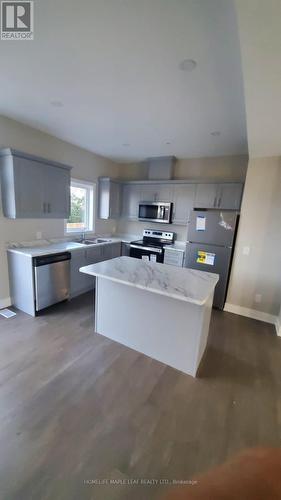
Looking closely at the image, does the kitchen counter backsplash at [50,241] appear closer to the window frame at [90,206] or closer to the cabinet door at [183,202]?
the window frame at [90,206]

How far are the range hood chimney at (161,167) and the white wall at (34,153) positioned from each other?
1293 mm

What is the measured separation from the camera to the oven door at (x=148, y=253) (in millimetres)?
4211

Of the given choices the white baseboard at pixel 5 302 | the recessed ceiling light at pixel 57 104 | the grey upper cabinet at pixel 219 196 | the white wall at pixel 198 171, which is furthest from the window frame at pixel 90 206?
the grey upper cabinet at pixel 219 196

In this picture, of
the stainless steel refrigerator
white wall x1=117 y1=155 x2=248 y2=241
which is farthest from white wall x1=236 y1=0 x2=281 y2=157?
white wall x1=117 y1=155 x2=248 y2=241

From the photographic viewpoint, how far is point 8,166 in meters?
2.77

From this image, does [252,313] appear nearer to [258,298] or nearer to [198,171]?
[258,298]

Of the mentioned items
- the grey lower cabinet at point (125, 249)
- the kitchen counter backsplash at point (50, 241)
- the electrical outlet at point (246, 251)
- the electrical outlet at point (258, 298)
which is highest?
the electrical outlet at point (246, 251)

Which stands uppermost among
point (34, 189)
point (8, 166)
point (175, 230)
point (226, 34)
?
point (226, 34)

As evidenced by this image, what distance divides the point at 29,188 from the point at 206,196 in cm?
302

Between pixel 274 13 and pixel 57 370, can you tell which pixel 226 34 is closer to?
pixel 274 13

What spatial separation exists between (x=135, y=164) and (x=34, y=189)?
2758mm

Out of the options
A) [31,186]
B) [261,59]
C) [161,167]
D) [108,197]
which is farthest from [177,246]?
[261,59]

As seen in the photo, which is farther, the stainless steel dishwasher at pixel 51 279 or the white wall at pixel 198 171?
the white wall at pixel 198 171

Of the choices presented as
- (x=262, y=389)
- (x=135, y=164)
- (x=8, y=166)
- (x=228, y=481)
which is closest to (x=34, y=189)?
(x=8, y=166)
